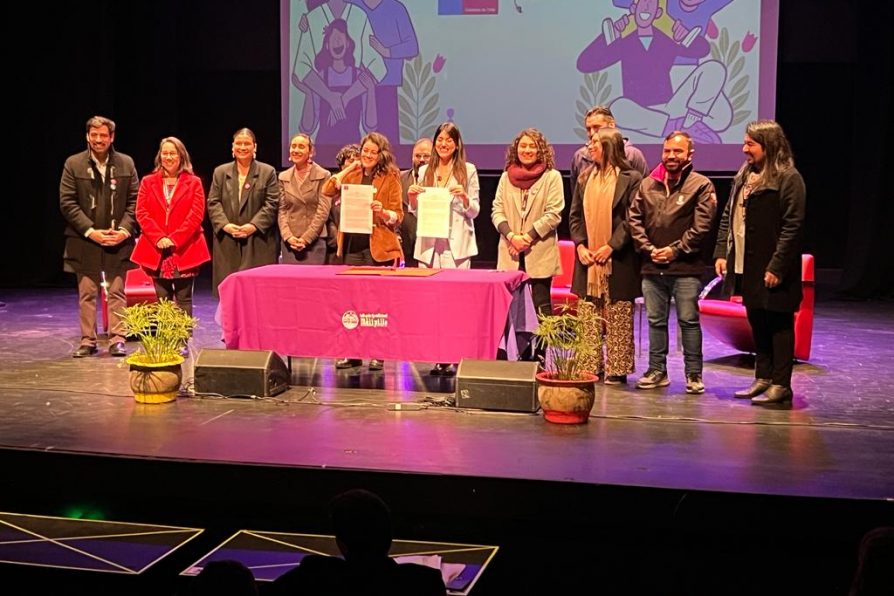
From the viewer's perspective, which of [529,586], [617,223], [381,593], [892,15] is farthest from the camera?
[892,15]

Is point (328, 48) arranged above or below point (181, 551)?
above

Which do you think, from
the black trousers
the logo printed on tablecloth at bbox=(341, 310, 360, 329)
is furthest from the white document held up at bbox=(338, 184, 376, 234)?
the black trousers

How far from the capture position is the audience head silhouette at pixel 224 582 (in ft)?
6.53

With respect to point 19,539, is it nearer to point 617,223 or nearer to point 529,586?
point 529,586

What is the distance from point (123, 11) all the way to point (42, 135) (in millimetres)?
1489

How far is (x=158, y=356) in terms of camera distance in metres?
5.55

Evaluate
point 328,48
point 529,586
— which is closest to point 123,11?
point 328,48

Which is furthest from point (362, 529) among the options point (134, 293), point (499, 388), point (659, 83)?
point (659, 83)

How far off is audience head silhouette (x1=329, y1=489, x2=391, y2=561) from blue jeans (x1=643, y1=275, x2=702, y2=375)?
374cm

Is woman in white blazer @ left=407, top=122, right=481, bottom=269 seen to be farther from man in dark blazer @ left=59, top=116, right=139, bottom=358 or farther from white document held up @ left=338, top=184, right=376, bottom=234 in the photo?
man in dark blazer @ left=59, top=116, right=139, bottom=358

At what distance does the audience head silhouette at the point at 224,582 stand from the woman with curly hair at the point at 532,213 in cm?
417

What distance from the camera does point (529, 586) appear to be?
138 inches

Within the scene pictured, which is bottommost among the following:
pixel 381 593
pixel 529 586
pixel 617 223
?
pixel 529 586

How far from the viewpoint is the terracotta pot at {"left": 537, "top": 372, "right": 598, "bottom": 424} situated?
499 centimetres
